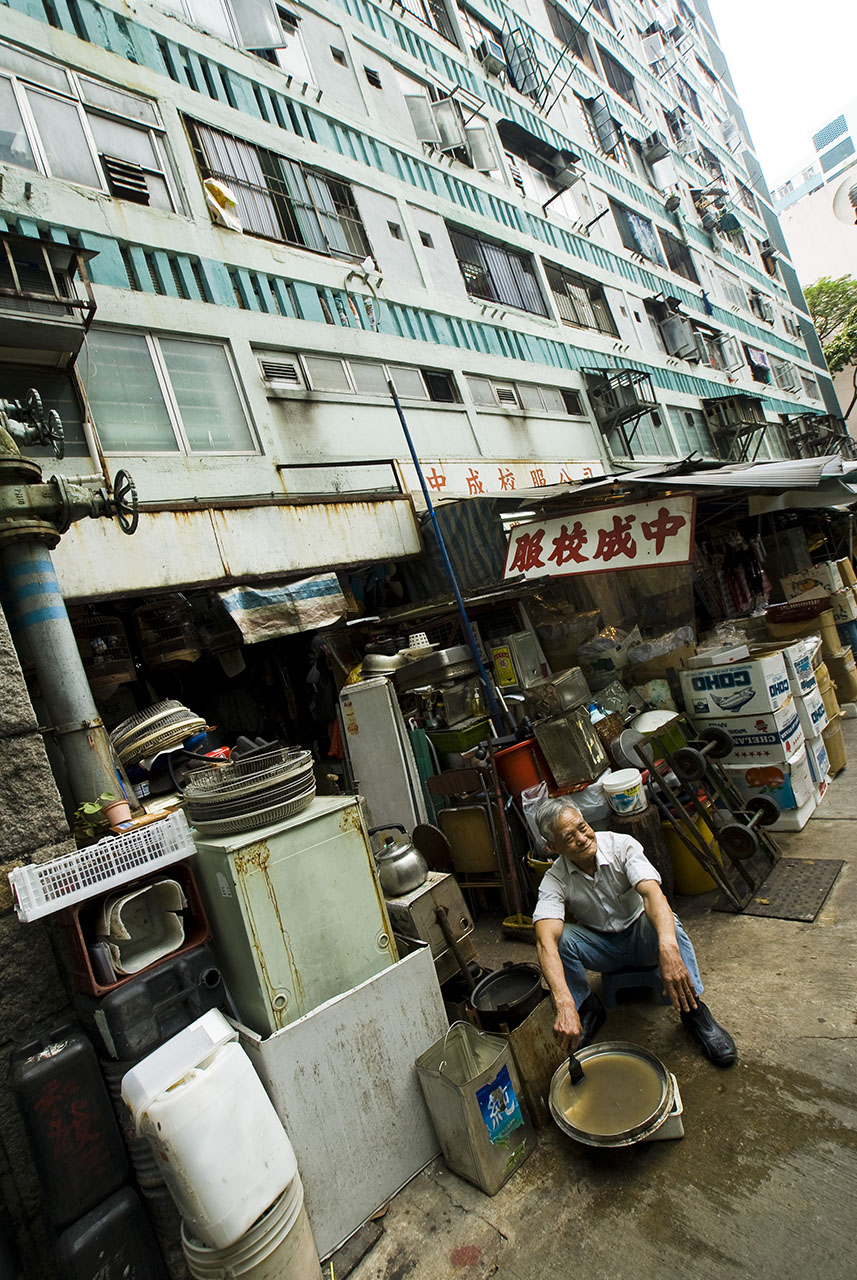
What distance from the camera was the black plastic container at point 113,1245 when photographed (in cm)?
254

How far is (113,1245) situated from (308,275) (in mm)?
12181

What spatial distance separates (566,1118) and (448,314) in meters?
14.0

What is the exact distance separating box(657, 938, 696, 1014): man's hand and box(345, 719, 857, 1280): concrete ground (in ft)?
1.51

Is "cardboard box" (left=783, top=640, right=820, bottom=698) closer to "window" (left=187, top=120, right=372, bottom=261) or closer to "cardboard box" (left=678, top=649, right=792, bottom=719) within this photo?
"cardboard box" (left=678, top=649, right=792, bottom=719)

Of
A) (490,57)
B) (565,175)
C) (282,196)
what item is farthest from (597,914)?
(490,57)

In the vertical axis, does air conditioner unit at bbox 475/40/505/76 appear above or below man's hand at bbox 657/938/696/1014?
above

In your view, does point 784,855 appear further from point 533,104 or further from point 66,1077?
point 533,104

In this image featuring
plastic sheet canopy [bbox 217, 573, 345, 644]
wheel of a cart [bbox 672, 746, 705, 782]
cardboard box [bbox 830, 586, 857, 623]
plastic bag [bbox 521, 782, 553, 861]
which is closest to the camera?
wheel of a cart [bbox 672, 746, 705, 782]

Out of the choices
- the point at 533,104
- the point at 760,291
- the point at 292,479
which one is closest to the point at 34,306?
the point at 292,479

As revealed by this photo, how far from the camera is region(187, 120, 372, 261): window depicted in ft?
33.0

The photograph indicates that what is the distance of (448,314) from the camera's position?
43.5 ft

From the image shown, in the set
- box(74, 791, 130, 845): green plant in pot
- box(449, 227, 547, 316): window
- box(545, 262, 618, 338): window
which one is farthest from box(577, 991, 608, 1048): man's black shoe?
box(545, 262, 618, 338): window

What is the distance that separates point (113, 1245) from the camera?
2.62m

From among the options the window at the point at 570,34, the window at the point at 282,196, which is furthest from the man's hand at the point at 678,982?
the window at the point at 570,34
